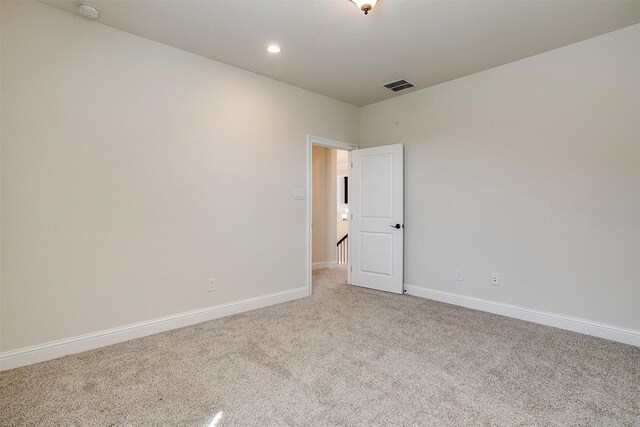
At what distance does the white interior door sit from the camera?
13.8 feet

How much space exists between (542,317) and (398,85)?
3.07m

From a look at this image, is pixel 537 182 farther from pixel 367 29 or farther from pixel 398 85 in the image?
pixel 367 29

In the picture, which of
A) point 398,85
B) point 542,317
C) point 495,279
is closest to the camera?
point 542,317

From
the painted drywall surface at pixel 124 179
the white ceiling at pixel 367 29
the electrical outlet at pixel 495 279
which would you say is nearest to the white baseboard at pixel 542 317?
the electrical outlet at pixel 495 279

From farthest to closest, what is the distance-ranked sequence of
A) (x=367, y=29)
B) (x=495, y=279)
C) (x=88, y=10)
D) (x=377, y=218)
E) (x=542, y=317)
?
(x=377, y=218) → (x=495, y=279) → (x=542, y=317) → (x=367, y=29) → (x=88, y=10)

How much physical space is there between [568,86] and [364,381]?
3275 mm

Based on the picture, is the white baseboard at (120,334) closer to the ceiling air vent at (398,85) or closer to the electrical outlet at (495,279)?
the electrical outlet at (495,279)

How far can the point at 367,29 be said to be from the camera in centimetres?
268

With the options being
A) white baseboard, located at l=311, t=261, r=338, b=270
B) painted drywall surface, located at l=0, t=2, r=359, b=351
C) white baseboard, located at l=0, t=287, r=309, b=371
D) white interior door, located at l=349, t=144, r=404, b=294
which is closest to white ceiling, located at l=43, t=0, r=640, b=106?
painted drywall surface, located at l=0, t=2, r=359, b=351

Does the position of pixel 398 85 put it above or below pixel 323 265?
above

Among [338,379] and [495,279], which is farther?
[495,279]

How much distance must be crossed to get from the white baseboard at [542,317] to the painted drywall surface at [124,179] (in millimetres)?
2064

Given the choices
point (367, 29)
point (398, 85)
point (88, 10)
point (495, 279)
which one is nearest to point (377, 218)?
point (495, 279)

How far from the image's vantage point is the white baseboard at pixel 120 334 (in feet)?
7.53
